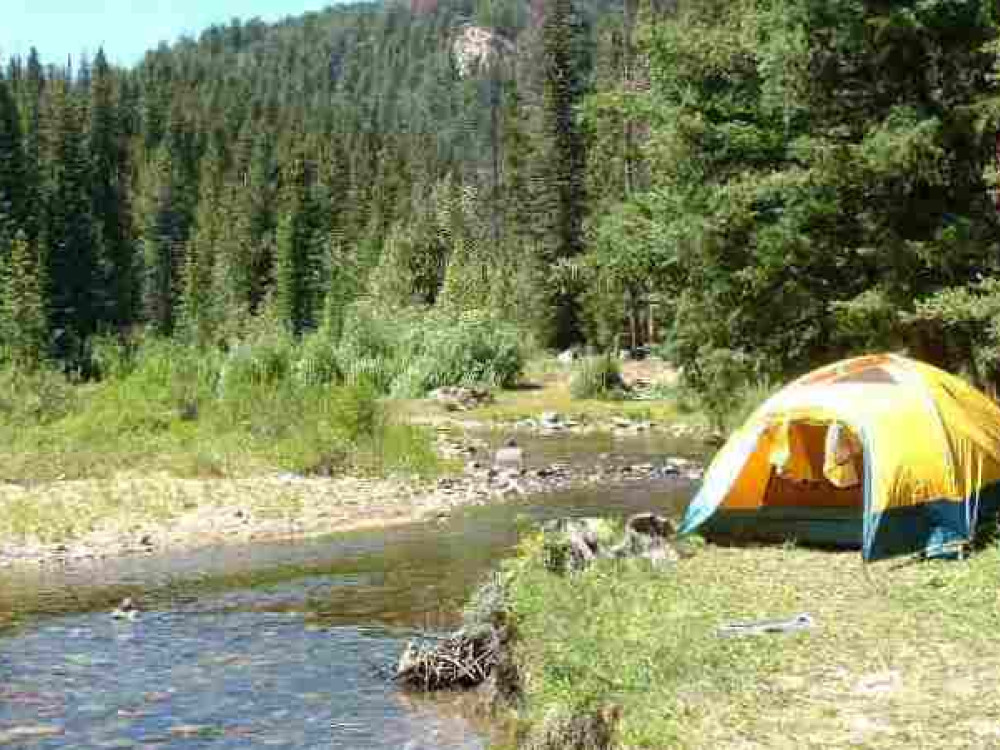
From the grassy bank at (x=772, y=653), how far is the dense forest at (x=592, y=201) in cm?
403

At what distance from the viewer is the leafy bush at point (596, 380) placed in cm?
4012

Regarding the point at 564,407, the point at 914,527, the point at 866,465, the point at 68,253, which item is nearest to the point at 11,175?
the point at 68,253

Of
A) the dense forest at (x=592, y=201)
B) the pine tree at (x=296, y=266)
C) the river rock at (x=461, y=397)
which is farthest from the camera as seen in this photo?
the pine tree at (x=296, y=266)

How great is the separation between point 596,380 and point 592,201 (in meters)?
19.2

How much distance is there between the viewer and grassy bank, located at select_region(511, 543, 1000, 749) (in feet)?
24.2

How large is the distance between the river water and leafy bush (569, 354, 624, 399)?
2132cm

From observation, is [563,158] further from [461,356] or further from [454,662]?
[454,662]

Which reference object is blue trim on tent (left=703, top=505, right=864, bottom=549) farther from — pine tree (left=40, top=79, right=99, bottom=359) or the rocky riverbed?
pine tree (left=40, top=79, right=99, bottom=359)

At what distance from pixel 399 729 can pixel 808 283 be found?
877cm

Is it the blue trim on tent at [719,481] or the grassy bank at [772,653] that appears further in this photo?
the blue trim on tent at [719,481]

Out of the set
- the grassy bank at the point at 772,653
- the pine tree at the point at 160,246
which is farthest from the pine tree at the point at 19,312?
the grassy bank at the point at 772,653

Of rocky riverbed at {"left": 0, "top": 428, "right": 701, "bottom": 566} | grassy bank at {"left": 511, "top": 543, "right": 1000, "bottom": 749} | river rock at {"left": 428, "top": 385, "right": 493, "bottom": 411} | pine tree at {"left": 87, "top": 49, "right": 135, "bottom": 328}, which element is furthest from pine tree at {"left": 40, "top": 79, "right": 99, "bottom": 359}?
grassy bank at {"left": 511, "top": 543, "right": 1000, "bottom": 749}

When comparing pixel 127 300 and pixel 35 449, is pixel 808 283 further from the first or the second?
pixel 127 300

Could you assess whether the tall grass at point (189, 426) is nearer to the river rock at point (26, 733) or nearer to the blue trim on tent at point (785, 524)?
the blue trim on tent at point (785, 524)
